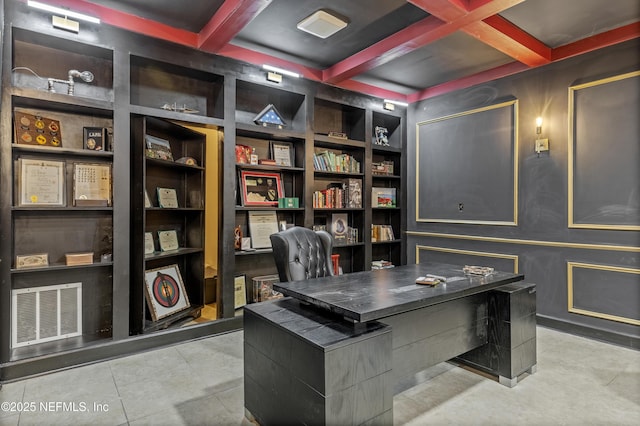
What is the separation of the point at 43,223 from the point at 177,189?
1.23 m

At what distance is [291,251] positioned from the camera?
2820mm

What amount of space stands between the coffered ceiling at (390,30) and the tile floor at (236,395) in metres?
2.85

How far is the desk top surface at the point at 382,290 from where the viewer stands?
1845 millimetres

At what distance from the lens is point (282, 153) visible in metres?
4.42

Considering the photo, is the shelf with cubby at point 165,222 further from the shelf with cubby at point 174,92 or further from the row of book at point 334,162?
the row of book at point 334,162

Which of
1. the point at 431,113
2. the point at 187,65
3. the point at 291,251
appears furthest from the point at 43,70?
the point at 431,113

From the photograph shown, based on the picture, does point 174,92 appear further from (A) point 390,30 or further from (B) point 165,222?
(A) point 390,30

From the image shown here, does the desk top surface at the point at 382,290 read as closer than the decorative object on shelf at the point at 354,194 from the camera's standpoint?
Yes

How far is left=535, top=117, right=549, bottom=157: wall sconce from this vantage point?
3.82m

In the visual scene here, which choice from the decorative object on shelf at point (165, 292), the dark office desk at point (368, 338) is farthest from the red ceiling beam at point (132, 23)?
the dark office desk at point (368, 338)

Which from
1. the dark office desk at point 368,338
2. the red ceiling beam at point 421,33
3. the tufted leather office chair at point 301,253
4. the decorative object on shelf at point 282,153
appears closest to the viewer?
the dark office desk at point 368,338

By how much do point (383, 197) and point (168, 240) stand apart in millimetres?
3097

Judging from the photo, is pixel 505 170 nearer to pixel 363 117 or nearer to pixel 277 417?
pixel 363 117

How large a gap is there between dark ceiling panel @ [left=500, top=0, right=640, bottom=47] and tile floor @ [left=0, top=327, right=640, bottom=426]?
2990 millimetres
